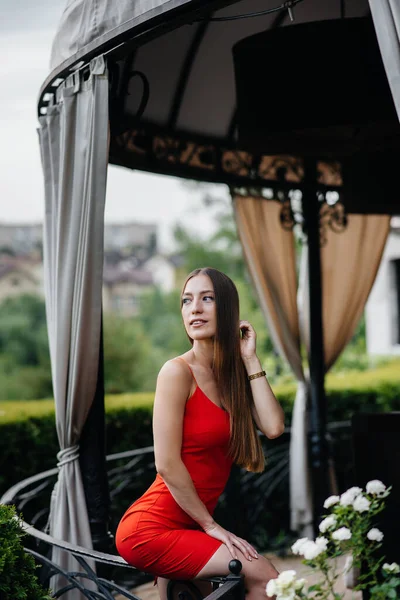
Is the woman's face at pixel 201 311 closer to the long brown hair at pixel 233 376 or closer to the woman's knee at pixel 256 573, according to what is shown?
A: the long brown hair at pixel 233 376

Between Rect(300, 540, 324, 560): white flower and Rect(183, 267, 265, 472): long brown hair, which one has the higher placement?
Rect(183, 267, 265, 472): long brown hair

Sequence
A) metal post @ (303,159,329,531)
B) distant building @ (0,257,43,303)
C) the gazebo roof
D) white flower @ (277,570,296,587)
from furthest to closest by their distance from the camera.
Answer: distant building @ (0,257,43,303) → metal post @ (303,159,329,531) → the gazebo roof → white flower @ (277,570,296,587)

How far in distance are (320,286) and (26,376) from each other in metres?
18.7

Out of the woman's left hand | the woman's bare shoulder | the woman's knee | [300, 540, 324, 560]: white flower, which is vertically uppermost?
the woman's left hand

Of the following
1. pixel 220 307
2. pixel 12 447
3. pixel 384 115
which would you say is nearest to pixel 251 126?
pixel 384 115

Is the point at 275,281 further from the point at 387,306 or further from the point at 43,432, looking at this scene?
the point at 387,306

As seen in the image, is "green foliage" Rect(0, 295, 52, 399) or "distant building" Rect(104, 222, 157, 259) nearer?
"green foliage" Rect(0, 295, 52, 399)

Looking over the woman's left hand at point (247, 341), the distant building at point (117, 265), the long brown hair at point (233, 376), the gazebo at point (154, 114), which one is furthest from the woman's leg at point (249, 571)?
the distant building at point (117, 265)

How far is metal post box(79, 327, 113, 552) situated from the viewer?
11.7 feet

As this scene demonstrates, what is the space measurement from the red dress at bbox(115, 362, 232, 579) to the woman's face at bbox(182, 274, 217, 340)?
0.22 meters

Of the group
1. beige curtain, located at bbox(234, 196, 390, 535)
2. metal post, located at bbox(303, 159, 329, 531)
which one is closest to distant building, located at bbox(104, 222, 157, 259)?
beige curtain, located at bbox(234, 196, 390, 535)

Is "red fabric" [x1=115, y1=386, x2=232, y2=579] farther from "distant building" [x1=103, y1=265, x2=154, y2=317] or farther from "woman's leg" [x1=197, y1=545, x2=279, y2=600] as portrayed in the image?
"distant building" [x1=103, y1=265, x2=154, y2=317]

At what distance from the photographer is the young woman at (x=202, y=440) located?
2.56 metres

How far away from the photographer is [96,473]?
3.58 meters
